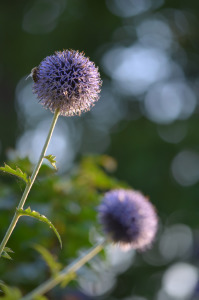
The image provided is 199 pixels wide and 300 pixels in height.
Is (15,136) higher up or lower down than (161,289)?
higher up

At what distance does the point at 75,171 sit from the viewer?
3549 mm

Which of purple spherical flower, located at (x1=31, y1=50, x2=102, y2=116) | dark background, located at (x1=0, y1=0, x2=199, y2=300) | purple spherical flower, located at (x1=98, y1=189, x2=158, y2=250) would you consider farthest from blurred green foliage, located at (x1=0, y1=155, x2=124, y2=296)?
dark background, located at (x1=0, y1=0, x2=199, y2=300)

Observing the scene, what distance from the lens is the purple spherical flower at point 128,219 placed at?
9.05 ft

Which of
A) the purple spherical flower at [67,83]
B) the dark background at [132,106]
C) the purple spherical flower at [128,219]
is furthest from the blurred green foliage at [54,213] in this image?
the dark background at [132,106]

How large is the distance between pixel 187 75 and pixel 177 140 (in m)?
2.82

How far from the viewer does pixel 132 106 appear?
12.3m

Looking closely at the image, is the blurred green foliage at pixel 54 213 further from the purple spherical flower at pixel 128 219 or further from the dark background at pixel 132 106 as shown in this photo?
the dark background at pixel 132 106

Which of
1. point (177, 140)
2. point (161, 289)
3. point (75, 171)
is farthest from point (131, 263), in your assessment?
point (75, 171)

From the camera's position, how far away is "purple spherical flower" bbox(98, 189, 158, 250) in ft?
9.05

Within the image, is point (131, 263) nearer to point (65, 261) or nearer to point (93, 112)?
point (93, 112)

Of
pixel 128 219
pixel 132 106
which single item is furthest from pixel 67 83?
pixel 132 106

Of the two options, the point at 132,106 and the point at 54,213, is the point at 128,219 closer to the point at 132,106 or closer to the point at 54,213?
the point at 54,213

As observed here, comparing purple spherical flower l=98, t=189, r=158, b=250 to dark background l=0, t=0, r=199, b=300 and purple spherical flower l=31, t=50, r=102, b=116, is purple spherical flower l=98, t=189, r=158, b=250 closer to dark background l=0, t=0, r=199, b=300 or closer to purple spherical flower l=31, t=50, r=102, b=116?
purple spherical flower l=31, t=50, r=102, b=116

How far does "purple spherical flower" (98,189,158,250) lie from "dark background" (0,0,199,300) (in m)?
6.13
